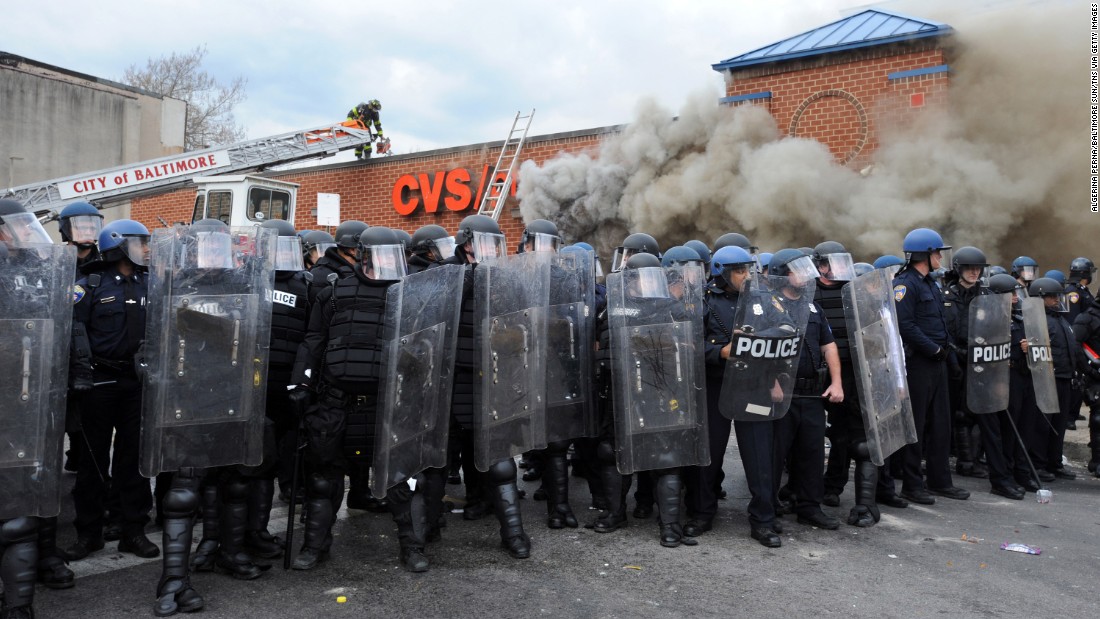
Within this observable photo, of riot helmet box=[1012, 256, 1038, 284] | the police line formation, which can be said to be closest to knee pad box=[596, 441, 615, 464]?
the police line formation

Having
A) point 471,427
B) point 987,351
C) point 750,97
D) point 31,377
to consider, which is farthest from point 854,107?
point 31,377

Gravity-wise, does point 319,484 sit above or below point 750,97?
below

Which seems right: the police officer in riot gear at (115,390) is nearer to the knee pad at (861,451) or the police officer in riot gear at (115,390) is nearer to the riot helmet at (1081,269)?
the knee pad at (861,451)

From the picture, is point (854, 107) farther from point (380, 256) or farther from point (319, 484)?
point (319, 484)

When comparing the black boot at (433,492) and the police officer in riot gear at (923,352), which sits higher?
the police officer in riot gear at (923,352)

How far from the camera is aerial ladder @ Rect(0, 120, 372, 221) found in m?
13.5

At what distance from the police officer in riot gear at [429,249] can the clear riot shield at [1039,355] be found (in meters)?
4.67

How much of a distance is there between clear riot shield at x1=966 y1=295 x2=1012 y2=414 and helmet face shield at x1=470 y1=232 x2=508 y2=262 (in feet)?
12.5

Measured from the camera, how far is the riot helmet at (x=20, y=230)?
11.8 ft

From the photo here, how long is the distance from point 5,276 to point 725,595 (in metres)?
3.50

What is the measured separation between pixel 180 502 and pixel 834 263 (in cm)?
423

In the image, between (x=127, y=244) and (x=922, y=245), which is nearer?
(x=127, y=244)

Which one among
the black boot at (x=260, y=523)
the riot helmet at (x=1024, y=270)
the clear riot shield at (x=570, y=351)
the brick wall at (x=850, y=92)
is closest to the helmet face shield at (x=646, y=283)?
the clear riot shield at (x=570, y=351)

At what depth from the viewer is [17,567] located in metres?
3.27
